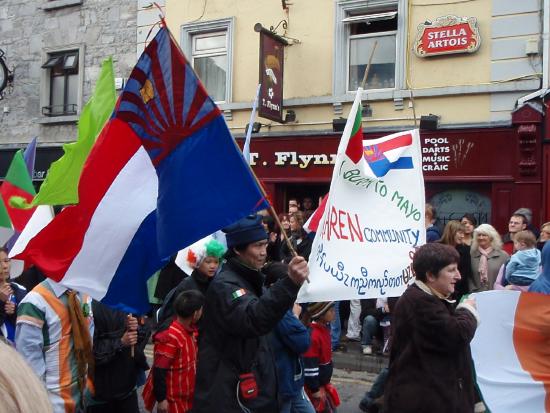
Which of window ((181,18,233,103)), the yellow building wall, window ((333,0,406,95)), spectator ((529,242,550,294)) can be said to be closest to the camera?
spectator ((529,242,550,294))

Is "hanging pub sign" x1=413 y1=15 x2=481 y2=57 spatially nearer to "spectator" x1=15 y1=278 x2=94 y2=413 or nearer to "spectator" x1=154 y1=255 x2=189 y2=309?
"spectator" x1=154 y1=255 x2=189 y2=309

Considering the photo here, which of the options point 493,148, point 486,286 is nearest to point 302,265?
point 486,286

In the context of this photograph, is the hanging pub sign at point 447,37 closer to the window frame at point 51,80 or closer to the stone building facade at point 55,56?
the stone building facade at point 55,56

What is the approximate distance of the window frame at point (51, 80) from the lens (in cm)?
1547

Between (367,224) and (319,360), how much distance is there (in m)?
1.12

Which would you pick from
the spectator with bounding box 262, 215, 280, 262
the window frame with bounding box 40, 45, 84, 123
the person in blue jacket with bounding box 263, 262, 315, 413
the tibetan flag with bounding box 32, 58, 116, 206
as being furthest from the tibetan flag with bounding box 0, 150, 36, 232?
the window frame with bounding box 40, 45, 84, 123

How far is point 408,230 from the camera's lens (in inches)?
203

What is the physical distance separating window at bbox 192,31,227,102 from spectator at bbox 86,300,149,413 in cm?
942

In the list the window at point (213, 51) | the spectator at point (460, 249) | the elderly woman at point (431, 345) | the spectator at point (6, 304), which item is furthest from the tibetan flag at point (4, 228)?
the window at point (213, 51)

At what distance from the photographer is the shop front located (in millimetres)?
10797

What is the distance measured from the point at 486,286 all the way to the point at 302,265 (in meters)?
5.33

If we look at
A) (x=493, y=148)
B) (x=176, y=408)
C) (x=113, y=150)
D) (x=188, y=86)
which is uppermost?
(x=493, y=148)

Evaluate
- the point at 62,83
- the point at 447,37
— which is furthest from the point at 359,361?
the point at 62,83

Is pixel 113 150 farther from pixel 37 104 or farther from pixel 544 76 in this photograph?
pixel 37 104
